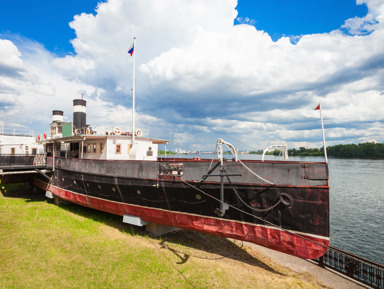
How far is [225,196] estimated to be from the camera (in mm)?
8539

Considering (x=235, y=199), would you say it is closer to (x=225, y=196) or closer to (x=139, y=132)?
(x=225, y=196)

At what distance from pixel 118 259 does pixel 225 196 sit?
17.0ft

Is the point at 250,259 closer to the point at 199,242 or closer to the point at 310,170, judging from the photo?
the point at 199,242

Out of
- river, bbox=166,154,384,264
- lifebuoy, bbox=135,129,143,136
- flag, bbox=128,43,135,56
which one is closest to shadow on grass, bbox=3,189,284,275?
lifebuoy, bbox=135,129,143,136

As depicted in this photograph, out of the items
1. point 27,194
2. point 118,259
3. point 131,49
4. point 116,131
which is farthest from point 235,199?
point 27,194

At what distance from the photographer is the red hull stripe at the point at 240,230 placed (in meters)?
7.54

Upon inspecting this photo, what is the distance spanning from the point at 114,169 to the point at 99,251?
4004mm

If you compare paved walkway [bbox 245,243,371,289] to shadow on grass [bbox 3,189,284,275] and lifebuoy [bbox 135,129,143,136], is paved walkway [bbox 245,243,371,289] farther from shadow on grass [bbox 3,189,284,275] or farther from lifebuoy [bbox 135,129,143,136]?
lifebuoy [bbox 135,129,143,136]

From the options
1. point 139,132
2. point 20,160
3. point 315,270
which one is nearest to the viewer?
point 315,270

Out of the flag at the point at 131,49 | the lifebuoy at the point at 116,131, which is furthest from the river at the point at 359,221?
the flag at the point at 131,49

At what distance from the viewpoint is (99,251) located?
9078mm

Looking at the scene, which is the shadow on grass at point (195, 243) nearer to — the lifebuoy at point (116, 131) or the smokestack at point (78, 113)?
the lifebuoy at point (116, 131)

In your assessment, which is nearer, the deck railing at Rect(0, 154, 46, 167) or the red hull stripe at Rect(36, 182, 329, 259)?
the red hull stripe at Rect(36, 182, 329, 259)

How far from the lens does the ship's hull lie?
293 inches
